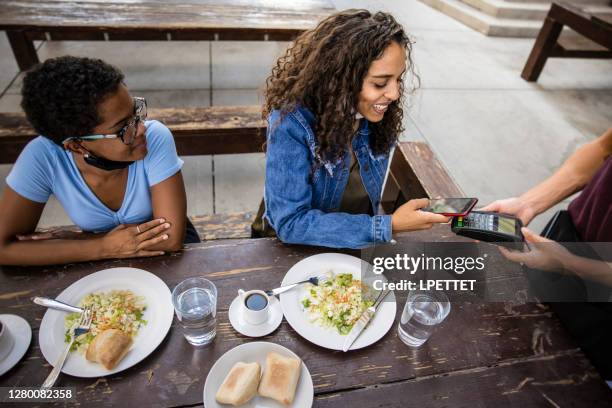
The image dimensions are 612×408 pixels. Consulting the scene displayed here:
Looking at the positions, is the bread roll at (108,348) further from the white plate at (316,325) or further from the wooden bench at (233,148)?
the wooden bench at (233,148)

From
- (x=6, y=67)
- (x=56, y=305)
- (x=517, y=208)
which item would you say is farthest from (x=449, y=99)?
(x=6, y=67)

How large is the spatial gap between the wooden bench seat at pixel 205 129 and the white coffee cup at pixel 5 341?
1.69 metres

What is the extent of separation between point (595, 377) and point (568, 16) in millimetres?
5021

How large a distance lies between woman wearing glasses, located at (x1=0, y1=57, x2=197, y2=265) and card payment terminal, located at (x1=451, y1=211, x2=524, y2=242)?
42.4 inches

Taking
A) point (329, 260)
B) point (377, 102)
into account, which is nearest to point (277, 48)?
point (377, 102)

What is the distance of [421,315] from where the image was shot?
1169mm

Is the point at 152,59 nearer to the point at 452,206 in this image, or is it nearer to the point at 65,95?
the point at 65,95

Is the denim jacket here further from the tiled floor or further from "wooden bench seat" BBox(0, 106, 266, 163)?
the tiled floor

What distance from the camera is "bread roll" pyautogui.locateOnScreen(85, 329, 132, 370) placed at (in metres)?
1.02

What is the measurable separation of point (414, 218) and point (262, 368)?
2.49 feet

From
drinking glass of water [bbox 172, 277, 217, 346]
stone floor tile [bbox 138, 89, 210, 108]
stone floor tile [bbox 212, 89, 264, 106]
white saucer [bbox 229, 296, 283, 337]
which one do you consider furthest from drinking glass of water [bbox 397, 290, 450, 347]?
stone floor tile [bbox 138, 89, 210, 108]

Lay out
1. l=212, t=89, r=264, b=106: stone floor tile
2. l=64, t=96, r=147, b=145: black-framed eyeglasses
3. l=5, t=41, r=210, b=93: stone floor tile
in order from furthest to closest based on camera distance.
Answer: l=5, t=41, r=210, b=93: stone floor tile, l=212, t=89, r=264, b=106: stone floor tile, l=64, t=96, r=147, b=145: black-framed eyeglasses

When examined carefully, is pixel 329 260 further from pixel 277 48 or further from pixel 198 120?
pixel 277 48

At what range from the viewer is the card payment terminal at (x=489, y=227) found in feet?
4.56
